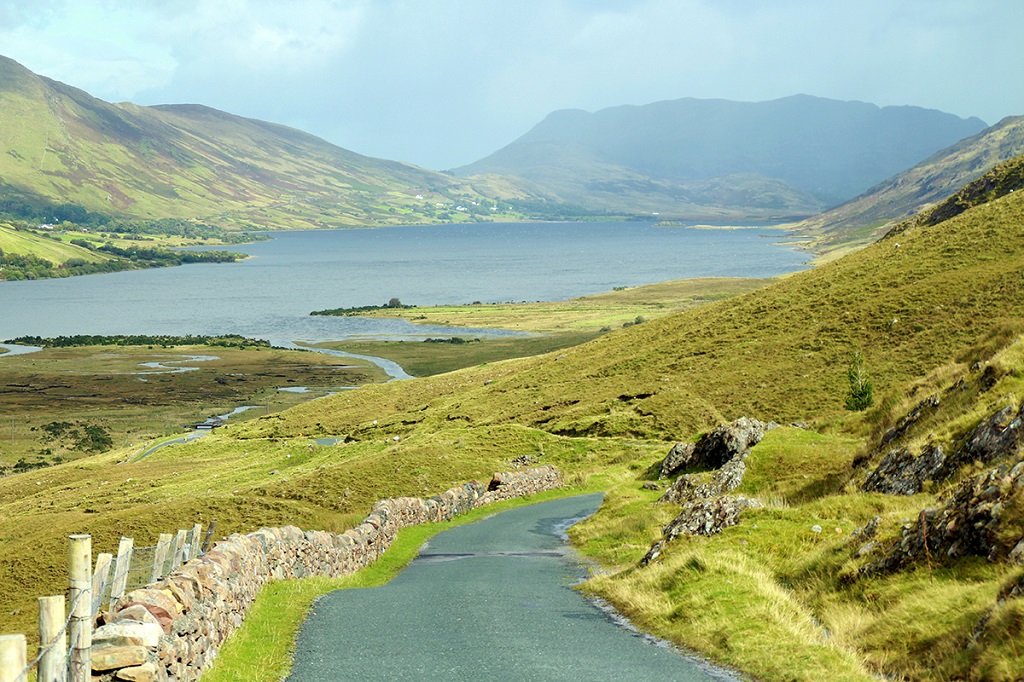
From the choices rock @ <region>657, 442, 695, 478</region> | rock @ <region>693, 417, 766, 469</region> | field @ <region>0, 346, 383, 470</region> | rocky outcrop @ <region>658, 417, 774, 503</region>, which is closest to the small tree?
rocky outcrop @ <region>658, 417, 774, 503</region>

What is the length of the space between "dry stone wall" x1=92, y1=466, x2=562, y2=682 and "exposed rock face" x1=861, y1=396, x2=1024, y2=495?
1510 centimetres

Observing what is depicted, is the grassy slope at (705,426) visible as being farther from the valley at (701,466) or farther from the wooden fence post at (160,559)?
the wooden fence post at (160,559)

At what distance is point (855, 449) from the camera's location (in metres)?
34.4

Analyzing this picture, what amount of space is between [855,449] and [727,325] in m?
48.2

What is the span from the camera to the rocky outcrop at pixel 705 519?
24.3 metres

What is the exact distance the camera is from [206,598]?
16.3 metres

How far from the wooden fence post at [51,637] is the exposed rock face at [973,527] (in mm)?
13169

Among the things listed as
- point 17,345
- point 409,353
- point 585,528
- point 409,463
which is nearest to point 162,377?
point 409,353

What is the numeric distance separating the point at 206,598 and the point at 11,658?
25.5 feet

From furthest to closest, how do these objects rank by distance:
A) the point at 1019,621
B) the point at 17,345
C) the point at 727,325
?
the point at 17,345 → the point at 727,325 → the point at 1019,621

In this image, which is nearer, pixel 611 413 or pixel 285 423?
pixel 611 413

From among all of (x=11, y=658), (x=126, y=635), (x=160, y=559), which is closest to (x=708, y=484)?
(x=160, y=559)

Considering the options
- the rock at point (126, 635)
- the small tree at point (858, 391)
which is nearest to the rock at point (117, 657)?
the rock at point (126, 635)

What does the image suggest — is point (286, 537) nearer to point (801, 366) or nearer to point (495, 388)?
point (801, 366)
